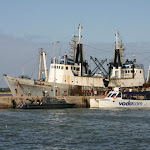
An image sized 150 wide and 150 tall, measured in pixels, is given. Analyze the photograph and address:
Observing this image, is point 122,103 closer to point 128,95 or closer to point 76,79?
point 128,95

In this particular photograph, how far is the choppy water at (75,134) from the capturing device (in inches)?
998

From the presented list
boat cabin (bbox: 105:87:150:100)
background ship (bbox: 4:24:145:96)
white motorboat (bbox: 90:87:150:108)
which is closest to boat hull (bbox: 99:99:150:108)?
white motorboat (bbox: 90:87:150:108)

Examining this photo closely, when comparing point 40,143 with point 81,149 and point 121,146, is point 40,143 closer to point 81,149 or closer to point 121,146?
point 81,149

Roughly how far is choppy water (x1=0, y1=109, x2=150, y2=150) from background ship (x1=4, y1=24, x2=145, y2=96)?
2535 centimetres

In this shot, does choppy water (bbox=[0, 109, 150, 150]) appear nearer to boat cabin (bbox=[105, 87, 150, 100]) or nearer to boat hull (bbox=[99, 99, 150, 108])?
boat hull (bbox=[99, 99, 150, 108])

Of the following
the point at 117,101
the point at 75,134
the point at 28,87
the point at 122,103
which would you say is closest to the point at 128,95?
the point at 122,103

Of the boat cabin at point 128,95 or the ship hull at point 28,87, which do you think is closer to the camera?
the boat cabin at point 128,95

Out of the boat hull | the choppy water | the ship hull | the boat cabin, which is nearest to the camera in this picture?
the choppy water

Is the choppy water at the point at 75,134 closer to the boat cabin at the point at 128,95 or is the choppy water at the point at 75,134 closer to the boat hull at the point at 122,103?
the boat hull at the point at 122,103

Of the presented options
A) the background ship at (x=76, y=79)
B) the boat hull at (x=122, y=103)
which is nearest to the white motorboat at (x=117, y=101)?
the boat hull at (x=122, y=103)

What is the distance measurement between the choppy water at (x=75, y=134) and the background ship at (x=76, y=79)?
2535 centimetres

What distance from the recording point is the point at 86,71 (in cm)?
7581

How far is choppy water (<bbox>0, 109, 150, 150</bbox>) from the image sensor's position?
25344 millimetres

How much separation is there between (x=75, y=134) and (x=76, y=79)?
40.1 meters
